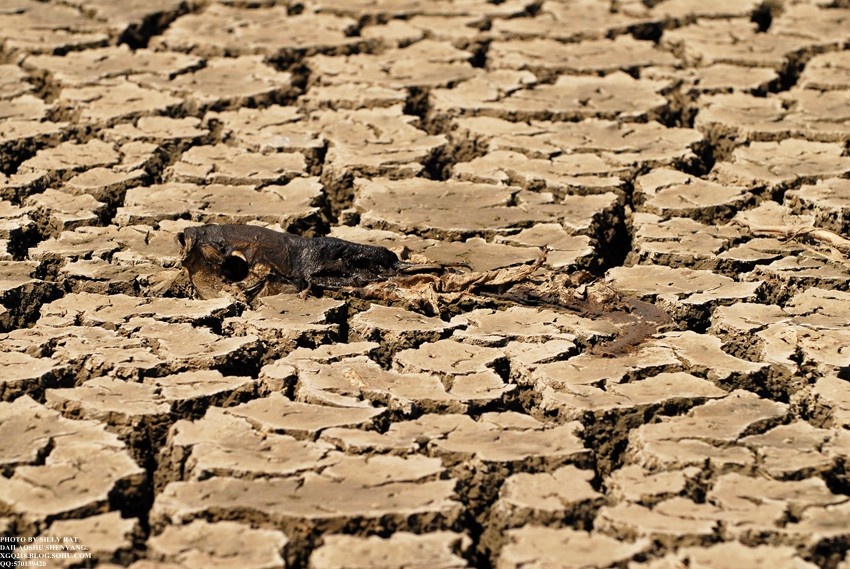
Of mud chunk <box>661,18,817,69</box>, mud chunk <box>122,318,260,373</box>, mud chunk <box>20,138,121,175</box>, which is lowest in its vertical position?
mud chunk <box>122,318,260,373</box>

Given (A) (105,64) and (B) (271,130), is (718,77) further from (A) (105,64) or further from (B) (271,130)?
(A) (105,64)

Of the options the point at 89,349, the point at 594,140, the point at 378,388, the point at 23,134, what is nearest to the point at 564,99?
the point at 594,140

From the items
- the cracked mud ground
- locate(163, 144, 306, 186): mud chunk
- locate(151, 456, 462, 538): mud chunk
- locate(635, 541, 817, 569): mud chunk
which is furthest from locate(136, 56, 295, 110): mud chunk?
locate(635, 541, 817, 569): mud chunk

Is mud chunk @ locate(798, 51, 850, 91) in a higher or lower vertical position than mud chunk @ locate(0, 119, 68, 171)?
higher

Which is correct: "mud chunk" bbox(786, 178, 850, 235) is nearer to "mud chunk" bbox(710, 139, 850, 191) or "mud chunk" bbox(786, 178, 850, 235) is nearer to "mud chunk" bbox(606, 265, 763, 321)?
"mud chunk" bbox(710, 139, 850, 191)

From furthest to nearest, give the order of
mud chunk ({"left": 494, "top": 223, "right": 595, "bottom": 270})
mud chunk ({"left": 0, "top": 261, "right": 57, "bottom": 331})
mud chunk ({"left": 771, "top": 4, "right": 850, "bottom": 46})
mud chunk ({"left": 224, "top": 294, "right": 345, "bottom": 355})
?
1. mud chunk ({"left": 771, "top": 4, "right": 850, "bottom": 46})
2. mud chunk ({"left": 494, "top": 223, "right": 595, "bottom": 270})
3. mud chunk ({"left": 0, "top": 261, "right": 57, "bottom": 331})
4. mud chunk ({"left": 224, "top": 294, "right": 345, "bottom": 355})

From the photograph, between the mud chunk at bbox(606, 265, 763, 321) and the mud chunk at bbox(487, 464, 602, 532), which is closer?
the mud chunk at bbox(487, 464, 602, 532)

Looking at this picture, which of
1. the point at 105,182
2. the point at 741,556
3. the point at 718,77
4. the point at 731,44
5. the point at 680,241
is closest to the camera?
the point at 741,556
